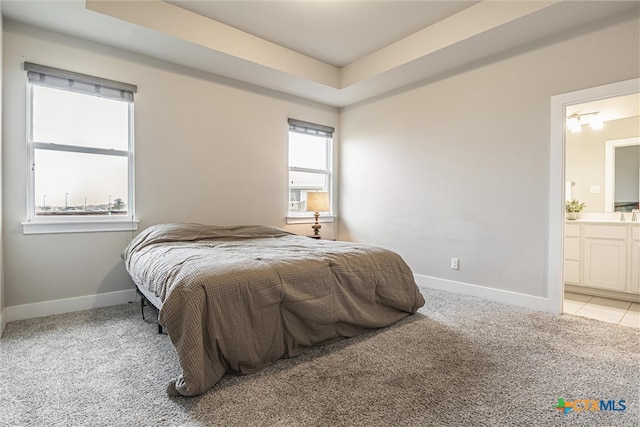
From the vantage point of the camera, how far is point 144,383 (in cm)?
166

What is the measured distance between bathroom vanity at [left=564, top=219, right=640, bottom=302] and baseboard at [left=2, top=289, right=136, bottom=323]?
4513 mm

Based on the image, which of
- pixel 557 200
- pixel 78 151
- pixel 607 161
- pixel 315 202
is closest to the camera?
pixel 557 200

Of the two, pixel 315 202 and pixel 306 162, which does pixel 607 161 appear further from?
pixel 306 162

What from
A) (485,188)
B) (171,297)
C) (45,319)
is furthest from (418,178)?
(45,319)

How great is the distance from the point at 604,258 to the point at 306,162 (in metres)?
3.60

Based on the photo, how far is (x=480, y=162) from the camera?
330 cm

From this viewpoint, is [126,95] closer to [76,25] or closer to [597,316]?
[76,25]

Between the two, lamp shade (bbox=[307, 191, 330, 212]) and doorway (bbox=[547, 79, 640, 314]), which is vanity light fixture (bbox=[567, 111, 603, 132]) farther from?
→ lamp shade (bbox=[307, 191, 330, 212])

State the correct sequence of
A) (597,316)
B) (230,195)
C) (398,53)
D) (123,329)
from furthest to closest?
(230,195)
(398,53)
(597,316)
(123,329)

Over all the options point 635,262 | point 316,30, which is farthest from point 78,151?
point 635,262

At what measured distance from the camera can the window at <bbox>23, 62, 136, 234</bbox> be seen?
2703mm

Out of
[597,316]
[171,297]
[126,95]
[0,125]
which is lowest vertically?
[597,316]

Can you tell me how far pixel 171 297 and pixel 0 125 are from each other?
87.3 inches

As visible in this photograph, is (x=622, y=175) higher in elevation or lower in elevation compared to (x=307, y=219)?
higher
